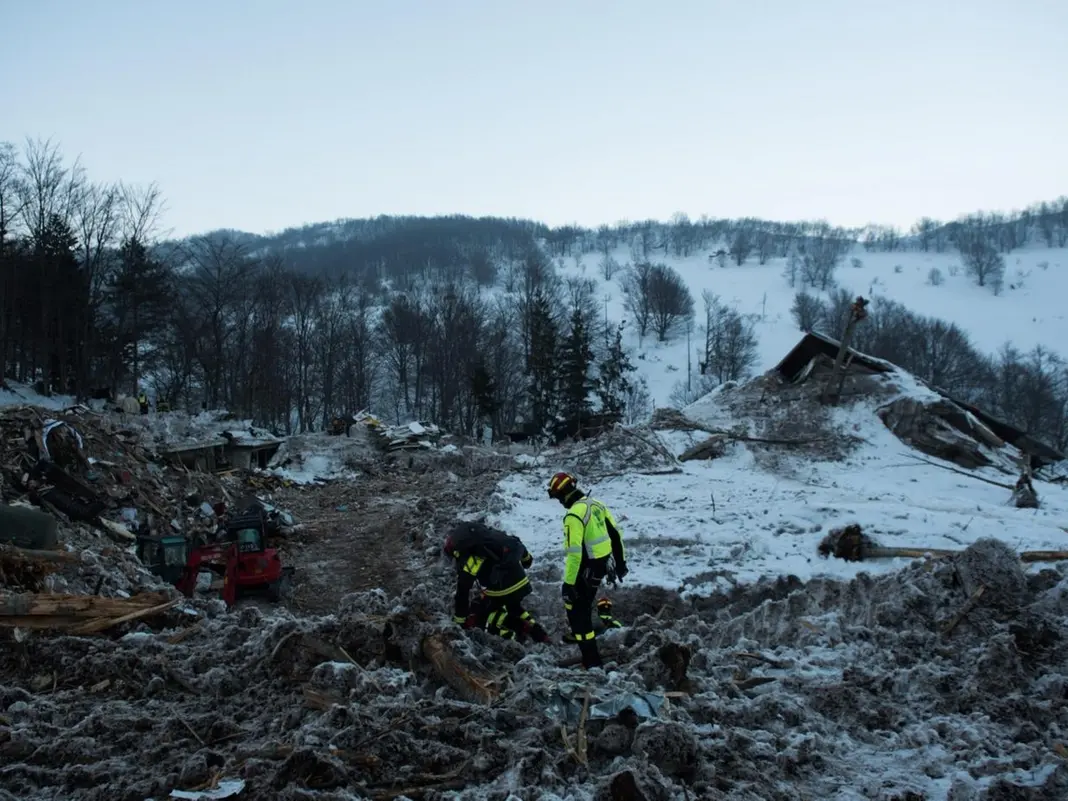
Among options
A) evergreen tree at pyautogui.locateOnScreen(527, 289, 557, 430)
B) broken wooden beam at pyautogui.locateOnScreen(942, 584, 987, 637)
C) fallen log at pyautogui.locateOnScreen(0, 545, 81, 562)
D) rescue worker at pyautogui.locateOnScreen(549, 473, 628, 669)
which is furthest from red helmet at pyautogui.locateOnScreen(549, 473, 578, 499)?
evergreen tree at pyautogui.locateOnScreen(527, 289, 557, 430)

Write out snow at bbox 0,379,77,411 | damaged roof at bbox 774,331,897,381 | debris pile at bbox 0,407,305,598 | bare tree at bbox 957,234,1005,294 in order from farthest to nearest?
bare tree at bbox 957,234,1005,294 < snow at bbox 0,379,77,411 < damaged roof at bbox 774,331,897,381 < debris pile at bbox 0,407,305,598

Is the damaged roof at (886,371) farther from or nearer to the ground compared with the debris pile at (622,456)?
farther from the ground

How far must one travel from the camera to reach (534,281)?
239ft

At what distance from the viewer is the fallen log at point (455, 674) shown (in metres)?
4.27

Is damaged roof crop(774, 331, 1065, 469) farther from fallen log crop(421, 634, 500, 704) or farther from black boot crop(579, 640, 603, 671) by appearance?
fallen log crop(421, 634, 500, 704)

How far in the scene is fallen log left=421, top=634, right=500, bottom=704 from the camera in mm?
4273

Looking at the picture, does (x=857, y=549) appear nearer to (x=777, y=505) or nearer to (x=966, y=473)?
(x=777, y=505)

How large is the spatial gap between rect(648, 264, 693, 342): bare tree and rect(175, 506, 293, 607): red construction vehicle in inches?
2748

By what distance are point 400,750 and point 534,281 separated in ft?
232

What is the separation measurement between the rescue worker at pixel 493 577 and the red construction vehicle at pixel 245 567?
14.9 feet

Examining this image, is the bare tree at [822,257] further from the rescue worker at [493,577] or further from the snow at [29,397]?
the rescue worker at [493,577]

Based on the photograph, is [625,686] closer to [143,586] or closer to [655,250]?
[143,586]

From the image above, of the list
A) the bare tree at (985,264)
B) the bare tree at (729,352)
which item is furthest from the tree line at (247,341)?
the bare tree at (985,264)

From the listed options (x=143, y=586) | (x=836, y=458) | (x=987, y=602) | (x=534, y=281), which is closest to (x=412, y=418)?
(x=534, y=281)
